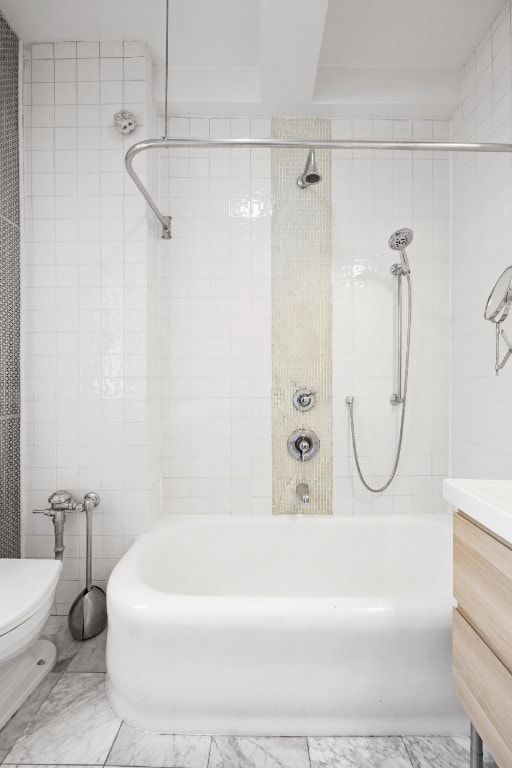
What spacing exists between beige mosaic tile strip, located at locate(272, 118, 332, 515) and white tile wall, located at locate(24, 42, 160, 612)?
64cm

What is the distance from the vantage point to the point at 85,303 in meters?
1.98

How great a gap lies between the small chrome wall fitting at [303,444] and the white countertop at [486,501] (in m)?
0.99

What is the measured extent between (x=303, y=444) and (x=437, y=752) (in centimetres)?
121

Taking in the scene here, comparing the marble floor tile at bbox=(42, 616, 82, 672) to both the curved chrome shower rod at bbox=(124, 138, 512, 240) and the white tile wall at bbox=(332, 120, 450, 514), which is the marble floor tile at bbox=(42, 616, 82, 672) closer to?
Result: the white tile wall at bbox=(332, 120, 450, 514)

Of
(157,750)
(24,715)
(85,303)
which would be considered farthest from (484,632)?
(85,303)

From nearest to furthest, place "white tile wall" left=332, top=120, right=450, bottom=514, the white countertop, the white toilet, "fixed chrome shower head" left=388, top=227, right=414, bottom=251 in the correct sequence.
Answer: the white countertop < the white toilet < "fixed chrome shower head" left=388, top=227, right=414, bottom=251 < "white tile wall" left=332, top=120, right=450, bottom=514

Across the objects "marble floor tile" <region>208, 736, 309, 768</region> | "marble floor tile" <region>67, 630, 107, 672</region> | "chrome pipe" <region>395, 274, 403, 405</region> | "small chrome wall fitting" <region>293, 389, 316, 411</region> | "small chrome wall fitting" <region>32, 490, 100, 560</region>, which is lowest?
"marble floor tile" <region>208, 736, 309, 768</region>

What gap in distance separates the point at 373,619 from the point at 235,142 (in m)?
1.56

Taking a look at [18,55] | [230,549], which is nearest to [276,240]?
[18,55]

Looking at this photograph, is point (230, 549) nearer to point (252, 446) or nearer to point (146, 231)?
point (252, 446)

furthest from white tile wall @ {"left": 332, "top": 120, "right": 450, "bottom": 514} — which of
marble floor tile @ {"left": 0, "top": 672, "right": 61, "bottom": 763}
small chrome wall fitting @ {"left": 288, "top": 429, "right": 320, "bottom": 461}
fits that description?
marble floor tile @ {"left": 0, "top": 672, "right": 61, "bottom": 763}

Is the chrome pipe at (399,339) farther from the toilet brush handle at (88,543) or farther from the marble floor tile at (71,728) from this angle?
the marble floor tile at (71,728)

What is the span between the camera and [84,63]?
76.8 inches

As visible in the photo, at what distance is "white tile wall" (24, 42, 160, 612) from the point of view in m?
1.95
